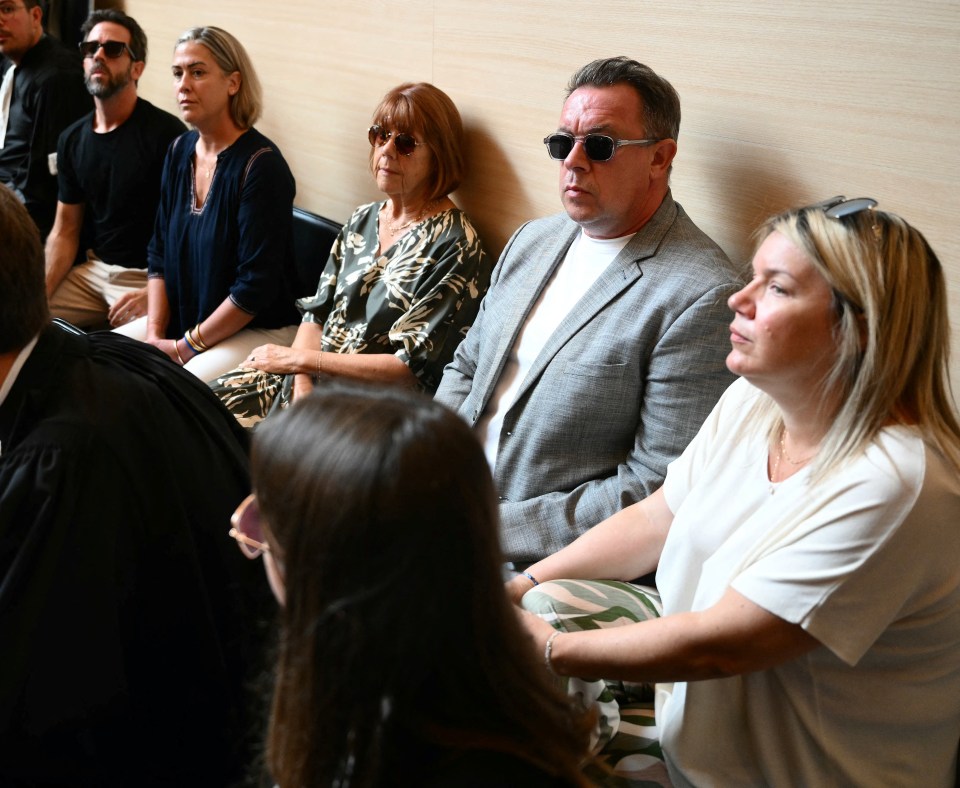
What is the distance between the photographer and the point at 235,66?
3.54 metres

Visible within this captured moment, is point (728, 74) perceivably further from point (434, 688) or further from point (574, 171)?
point (434, 688)

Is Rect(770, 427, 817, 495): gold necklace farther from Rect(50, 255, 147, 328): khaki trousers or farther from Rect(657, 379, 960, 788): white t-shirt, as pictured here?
Rect(50, 255, 147, 328): khaki trousers

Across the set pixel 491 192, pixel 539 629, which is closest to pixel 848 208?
pixel 539 629

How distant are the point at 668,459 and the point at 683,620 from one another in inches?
27.2

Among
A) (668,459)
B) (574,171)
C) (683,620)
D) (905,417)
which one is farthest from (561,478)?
(905,417)

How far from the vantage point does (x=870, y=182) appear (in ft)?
6.81

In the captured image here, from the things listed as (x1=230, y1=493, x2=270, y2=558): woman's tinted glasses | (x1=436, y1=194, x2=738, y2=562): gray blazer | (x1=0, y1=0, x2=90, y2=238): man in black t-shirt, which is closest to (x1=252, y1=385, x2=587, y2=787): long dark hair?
(x1=230, y1=493, x2=270, y2=558): woman's tinted glasses

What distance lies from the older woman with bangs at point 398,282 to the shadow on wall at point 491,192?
0.08m

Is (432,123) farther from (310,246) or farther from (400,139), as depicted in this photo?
(310,246)

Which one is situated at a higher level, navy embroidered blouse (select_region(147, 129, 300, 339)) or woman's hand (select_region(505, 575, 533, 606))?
navy embroidered blouse (select_region(147, 129, 300, 339))

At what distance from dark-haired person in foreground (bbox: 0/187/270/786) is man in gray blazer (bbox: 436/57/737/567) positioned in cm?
74

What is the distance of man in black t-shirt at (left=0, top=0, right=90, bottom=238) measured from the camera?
4410 mm

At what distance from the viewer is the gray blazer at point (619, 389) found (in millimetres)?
2111

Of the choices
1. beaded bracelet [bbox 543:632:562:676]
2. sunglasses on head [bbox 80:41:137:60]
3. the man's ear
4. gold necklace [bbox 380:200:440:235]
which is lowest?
beaded bracelet [bbox 543:632:562:676]
